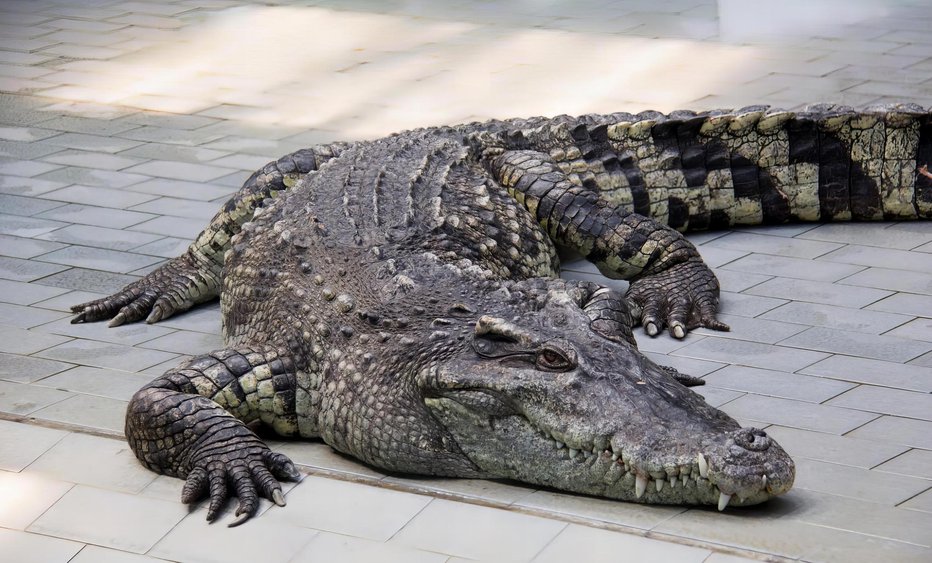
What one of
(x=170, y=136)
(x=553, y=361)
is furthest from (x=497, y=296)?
(x=170, y=136)

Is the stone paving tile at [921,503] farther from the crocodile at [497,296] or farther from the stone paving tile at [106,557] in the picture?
the stone paving tile at [106,557]

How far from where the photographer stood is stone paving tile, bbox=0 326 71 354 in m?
5.27

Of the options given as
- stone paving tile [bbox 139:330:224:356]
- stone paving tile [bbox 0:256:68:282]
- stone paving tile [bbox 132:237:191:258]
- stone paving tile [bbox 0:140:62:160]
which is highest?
stone paving tile [bbox 0:140:62:160]

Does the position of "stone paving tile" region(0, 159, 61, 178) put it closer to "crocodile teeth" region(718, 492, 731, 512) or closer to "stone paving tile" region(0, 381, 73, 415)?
"stone paving tile" region(0, 381, 73, 415)

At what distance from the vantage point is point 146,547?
373 centimetres

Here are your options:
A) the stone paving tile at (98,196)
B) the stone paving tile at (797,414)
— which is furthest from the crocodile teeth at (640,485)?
the stone paving tile at (98,196)

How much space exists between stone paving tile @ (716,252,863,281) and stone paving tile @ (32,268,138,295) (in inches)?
106

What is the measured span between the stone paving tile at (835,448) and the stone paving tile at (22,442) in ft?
7.75

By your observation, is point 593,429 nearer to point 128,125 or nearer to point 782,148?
point 782,148

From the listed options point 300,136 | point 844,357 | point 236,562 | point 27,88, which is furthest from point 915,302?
point 27,88

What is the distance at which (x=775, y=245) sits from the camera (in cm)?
612

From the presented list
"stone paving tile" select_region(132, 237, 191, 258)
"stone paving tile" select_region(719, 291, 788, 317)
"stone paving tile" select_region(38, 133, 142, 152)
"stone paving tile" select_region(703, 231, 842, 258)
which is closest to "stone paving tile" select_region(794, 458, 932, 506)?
"stone paving tile" select_region(719, 291, 788, 317)

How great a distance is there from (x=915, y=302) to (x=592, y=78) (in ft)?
14.1

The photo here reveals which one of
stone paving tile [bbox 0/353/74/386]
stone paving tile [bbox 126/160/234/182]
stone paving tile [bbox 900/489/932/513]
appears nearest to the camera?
stone paving tile [bbox 900/489/932/513]
